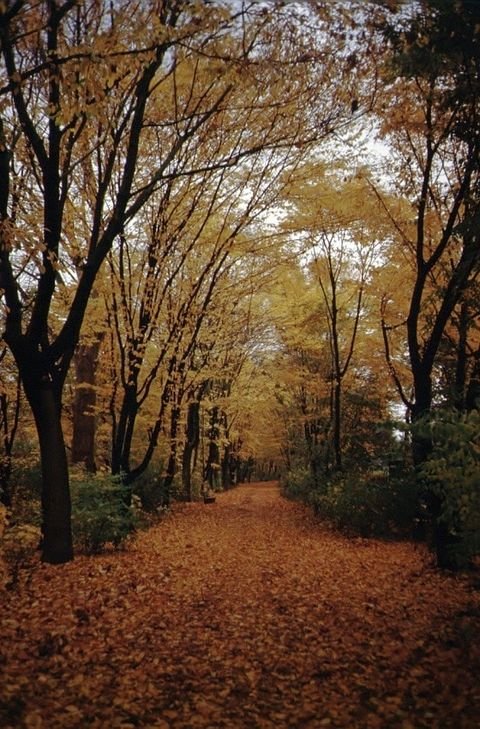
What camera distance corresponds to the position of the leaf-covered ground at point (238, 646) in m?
3.60

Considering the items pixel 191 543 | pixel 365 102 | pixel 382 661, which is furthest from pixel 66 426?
pixel 382 661

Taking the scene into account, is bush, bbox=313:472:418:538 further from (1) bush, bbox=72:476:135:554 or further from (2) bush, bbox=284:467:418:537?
(1) bush, bbox=72:476:135:554

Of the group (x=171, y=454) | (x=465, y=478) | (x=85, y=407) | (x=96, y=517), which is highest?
(x=85, y=407)

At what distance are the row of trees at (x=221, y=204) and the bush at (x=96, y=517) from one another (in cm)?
116

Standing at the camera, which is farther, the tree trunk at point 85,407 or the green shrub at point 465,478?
the tree trunk at point 85,407

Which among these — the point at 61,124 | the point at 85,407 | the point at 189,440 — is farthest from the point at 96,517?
the point at 189,440

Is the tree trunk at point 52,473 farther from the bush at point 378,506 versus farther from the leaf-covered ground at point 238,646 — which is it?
the bush at point 378,506

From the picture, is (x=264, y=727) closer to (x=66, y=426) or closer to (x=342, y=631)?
(x=342, y=631)

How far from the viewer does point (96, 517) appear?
8.48m

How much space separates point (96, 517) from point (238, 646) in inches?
171

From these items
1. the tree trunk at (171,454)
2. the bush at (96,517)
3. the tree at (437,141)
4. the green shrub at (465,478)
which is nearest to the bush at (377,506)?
the tree at (437,141)

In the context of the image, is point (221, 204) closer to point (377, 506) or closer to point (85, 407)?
point (85, 407)

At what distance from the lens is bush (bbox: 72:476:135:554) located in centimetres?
857

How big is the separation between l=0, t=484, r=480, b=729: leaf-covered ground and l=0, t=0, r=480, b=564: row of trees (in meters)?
1.35
